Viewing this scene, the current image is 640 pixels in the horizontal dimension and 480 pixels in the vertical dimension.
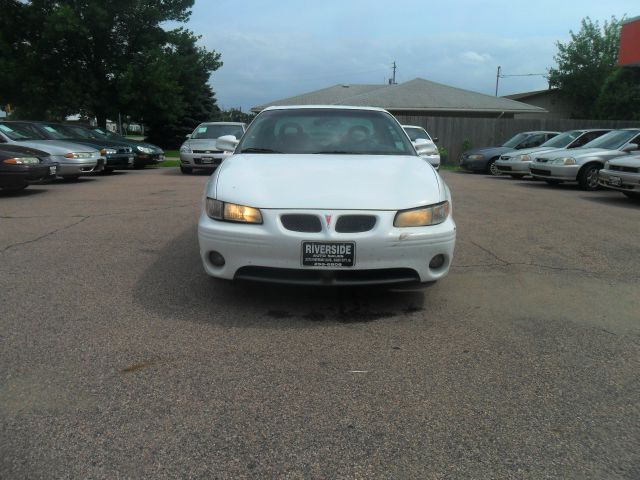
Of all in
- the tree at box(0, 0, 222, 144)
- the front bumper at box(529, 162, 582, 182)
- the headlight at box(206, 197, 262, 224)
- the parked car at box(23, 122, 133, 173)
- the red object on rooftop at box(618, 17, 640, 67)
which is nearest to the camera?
the headlight at box(206, 197, 262, 224)

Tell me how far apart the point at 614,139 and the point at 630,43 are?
9.51 meters

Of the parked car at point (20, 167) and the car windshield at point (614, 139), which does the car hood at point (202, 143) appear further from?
the car windshield at point (614, 139)

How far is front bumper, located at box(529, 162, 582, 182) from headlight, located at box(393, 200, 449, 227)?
1003 cm

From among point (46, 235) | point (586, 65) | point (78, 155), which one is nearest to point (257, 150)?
point (46, 235)

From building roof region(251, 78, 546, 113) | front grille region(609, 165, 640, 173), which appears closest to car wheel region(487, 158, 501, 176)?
front grille region(609, 165, 640, 173)

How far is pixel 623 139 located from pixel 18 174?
13.0 m

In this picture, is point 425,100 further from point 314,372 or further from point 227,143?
point 314,372

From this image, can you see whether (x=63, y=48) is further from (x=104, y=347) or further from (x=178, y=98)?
(x=104, y=347)

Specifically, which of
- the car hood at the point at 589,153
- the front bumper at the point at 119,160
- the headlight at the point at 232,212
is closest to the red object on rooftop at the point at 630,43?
the car hood at the point at 589,153

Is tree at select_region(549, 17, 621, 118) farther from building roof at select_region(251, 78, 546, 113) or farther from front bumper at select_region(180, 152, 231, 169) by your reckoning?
front bumper at select_region(180, 152, 231, 169)

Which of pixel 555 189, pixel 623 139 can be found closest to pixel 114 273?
pixel 555 189

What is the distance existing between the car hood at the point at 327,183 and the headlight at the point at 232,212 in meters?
0.04

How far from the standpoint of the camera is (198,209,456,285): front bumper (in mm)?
3598

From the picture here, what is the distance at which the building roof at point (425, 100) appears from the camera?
27109 mm
